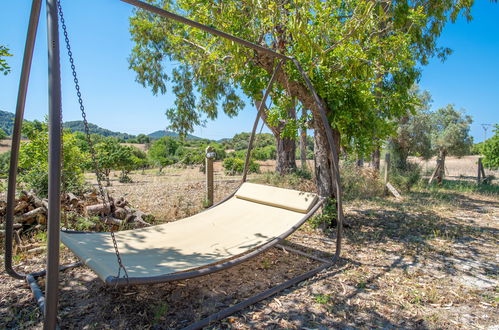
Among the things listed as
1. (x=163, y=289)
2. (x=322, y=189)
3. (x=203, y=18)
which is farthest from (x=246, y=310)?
(x=203, y=18)

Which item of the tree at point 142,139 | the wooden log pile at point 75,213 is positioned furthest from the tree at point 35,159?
the tree at point 142,139

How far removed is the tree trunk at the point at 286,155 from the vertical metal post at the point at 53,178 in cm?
728

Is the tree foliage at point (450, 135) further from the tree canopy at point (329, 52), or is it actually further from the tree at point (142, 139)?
the tree at point (142, 139)

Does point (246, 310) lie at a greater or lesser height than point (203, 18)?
lesser

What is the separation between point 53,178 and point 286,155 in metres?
7.46

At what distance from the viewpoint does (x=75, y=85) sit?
5.89 feet

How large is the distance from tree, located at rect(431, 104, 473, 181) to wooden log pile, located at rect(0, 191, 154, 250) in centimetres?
1391

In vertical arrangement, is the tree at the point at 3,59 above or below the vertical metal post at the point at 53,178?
above

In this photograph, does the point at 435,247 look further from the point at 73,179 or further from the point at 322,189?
the point at 73,179

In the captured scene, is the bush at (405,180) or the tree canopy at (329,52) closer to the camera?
the tree canopy at (329,52)

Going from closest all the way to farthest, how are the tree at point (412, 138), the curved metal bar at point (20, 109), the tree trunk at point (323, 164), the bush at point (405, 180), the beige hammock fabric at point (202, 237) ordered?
the curved metal bar at point (20, 109)
the beige hammock fabric at point (202, 237)
the tree trunk at point (323, 164)
the bush at point (405, 180)
the tree at point (412, 138)

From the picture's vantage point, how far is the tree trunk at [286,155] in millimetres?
8578

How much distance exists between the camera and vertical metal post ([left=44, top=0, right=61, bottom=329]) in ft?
4.71

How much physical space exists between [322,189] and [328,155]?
47 centimetres
